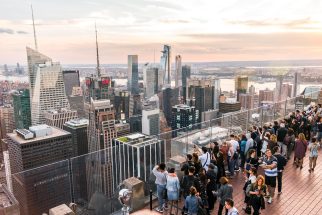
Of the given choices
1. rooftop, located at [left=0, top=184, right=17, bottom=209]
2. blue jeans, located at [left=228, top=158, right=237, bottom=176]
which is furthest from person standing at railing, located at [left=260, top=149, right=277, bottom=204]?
rooftop, located at [left=0, top=184, right=17, bottom=209]

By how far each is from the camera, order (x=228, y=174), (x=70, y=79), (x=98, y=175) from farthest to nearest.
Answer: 1. (x=70, y=79)
2. (x=228, y=174)
3. (x=98, y=175)

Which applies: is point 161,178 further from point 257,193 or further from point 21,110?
point 21,110

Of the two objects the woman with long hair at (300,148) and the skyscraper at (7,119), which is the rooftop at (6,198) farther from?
the skyscraper at (7,119)

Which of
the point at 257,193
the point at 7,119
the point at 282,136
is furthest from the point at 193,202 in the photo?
the point at 7,119

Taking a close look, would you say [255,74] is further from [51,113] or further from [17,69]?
[17,69]

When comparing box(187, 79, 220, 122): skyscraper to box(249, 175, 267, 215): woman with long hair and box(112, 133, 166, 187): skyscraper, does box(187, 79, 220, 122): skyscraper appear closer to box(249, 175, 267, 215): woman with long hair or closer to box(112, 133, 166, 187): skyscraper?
box(112, 133, 166, 187): skyscraper
